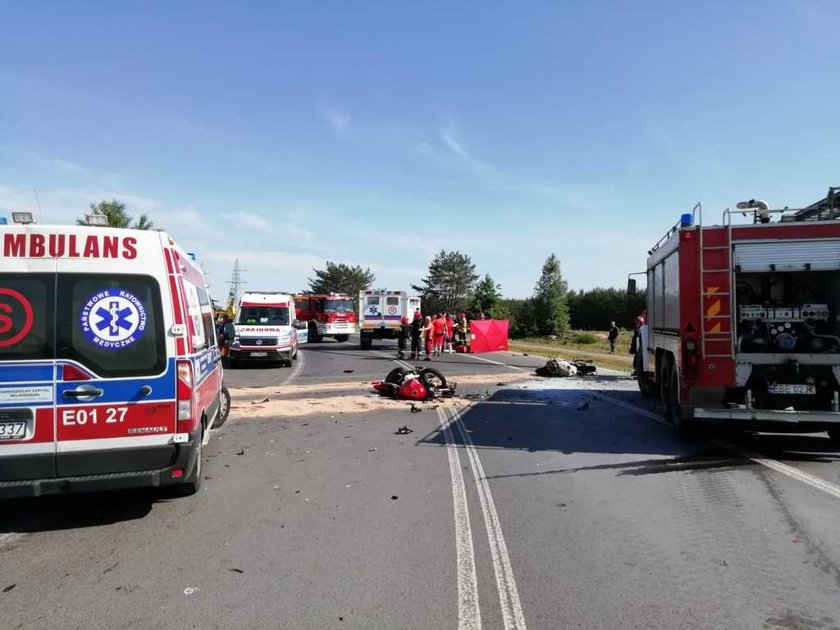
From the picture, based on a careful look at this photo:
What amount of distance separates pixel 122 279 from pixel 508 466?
14.4ft

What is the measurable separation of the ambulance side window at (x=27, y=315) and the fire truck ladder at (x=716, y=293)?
7.23m

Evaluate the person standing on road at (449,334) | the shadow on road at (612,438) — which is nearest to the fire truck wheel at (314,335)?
the person standing on road at (449,334)

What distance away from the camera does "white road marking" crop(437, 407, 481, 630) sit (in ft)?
11.3

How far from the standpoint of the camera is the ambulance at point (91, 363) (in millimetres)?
4723

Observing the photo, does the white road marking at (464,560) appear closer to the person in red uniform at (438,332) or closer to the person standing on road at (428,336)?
the person standing on road at (428,336)

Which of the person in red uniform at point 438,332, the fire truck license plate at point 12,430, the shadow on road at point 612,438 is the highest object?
the person in red uniform at point 438,332

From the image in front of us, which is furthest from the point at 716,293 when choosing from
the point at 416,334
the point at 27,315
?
the point at 416,334

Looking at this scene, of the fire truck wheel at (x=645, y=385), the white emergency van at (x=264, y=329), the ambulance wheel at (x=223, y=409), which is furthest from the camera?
the white emergency van at (x=264, y=329)

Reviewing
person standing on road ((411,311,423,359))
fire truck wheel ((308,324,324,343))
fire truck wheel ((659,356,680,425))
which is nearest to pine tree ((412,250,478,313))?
fire truck wheel ((308,324,324,343))

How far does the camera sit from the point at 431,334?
79.1ft

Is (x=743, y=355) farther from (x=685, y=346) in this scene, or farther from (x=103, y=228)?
(x=103, y=228)

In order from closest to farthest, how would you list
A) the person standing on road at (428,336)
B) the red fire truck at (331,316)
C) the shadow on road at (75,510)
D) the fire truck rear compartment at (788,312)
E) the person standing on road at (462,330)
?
the shadow on road at (75,510) < the fire truck rear compartment at (788,312) < the person standing on road at (428,336) < the person standing on road at (462,330) < the red fire truck at (331,316)

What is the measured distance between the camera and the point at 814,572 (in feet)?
13.2

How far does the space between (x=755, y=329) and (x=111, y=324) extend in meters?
7.85
